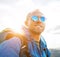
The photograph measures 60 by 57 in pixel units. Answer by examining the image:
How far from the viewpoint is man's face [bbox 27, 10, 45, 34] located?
8.93 ft

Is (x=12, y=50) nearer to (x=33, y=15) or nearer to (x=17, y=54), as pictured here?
(x=17, y=54)

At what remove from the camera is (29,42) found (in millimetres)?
2658

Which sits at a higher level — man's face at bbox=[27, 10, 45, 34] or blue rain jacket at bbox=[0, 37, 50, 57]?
man's face at bbox=[27, 10, 45, 34]

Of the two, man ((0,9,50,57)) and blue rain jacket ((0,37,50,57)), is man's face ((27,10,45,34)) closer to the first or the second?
man ((0,9,50,57))

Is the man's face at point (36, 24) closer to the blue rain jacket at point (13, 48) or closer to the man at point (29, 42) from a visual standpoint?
the man at point (29, 42)

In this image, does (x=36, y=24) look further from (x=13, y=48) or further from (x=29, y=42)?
(x=13, y=48)

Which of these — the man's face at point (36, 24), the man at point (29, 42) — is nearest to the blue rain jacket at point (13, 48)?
the man at point (29, 42)

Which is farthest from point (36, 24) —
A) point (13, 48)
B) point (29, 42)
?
point (13, 48)

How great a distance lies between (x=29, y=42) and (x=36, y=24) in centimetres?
24

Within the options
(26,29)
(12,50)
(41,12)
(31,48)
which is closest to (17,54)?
(12,50)

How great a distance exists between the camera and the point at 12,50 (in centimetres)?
242

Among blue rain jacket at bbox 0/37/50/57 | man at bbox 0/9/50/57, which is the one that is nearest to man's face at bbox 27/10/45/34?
man at bbox 0/9/50/57

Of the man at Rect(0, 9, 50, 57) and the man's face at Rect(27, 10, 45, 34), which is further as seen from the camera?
the man's face at Rect(27, 10, 45, 34)

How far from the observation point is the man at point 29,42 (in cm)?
242
